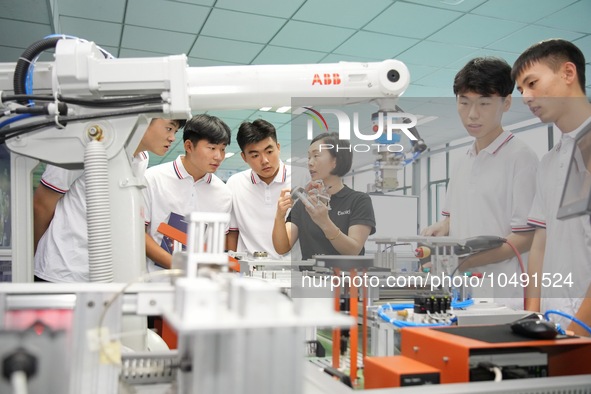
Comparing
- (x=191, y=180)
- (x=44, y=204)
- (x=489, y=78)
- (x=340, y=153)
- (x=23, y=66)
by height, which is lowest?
(x=44, y=204)

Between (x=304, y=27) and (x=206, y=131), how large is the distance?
1.58 metres

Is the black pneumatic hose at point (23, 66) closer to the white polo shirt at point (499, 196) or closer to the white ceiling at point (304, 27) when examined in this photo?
the white polo shirt at point (499, 196)

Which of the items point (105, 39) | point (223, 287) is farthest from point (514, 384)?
point (105, 39)

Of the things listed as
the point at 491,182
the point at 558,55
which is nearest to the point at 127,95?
the point at 491,182

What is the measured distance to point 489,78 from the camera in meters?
2.02

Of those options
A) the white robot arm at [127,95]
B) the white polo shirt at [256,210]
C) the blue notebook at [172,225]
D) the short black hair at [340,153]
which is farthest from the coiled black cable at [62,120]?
the white polo shirt at [256,210]

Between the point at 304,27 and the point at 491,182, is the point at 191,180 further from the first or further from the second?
the point at 304,27

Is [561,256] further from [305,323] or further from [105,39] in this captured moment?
[105,39]

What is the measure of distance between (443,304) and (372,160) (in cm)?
47

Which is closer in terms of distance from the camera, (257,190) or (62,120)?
(62,120)

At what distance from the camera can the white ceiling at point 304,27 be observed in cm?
309

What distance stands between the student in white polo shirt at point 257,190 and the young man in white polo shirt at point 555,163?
112 cm

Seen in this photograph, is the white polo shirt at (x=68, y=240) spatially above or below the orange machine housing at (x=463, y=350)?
above

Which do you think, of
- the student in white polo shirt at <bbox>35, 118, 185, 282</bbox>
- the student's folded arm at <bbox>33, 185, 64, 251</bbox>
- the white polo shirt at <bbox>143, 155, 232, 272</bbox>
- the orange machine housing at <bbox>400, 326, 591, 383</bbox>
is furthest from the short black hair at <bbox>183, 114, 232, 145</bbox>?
the orange machine housing at <bbox>400, 326, 591, 383</bbox>
